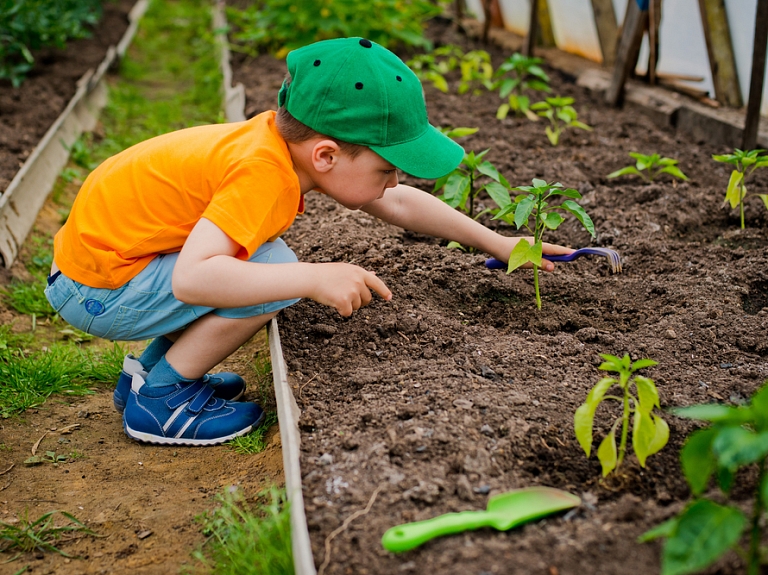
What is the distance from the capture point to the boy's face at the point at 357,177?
2.01 m

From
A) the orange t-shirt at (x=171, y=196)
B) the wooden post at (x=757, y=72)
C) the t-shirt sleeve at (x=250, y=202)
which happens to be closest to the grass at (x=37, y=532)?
the orange t-shirt at (x=171, y=196)

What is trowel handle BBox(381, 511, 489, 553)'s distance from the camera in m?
1.42

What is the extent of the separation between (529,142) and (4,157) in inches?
112

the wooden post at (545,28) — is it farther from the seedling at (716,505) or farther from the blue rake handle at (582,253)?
the seedling at (716,505)

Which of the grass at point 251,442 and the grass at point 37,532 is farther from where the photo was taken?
the grass at point 251,442

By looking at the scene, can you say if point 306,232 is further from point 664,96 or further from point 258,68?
A: point 258,68

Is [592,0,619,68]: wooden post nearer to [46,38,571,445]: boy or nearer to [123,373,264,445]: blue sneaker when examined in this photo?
[46,38,571,445]: boy

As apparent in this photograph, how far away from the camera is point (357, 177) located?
203 cm

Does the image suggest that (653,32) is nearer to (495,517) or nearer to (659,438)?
(659,438)

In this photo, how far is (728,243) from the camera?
2902 millimetres

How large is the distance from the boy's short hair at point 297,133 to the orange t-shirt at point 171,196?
0.09 feet

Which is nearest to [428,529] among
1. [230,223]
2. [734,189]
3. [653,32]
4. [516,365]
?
[516,365]

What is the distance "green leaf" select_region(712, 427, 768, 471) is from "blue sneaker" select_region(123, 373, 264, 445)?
156 centimetres

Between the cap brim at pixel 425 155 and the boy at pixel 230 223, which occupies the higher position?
the cap brim at pixel 425 155
